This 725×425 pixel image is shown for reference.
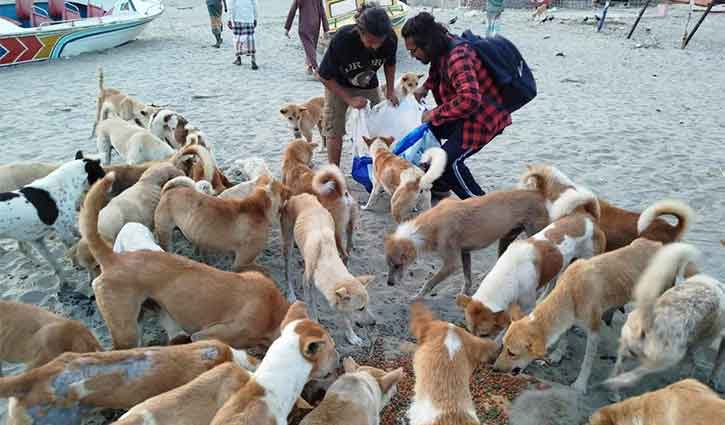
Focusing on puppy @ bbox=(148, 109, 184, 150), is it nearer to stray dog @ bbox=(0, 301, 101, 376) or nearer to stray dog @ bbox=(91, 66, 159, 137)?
stray dog @ bbox=(91, 66, 159, 137)

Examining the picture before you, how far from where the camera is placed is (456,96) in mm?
5293

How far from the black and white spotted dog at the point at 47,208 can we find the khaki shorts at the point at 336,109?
276 cm

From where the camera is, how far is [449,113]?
538 centimetres

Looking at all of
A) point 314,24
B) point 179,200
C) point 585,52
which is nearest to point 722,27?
point 585,52

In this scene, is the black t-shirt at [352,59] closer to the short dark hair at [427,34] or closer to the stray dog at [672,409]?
the short dark hair at [427,34]

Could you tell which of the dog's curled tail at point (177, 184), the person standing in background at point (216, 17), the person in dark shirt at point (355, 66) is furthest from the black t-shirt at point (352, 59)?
the person standing in background at point (216, 17)

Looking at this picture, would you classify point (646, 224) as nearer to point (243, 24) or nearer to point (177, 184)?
point (177, 184)

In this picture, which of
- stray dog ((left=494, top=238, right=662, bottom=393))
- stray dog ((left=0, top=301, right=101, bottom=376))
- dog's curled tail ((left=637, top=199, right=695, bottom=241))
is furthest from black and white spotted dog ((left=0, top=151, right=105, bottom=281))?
dog's curled tail ((left=637, top=199, right=695, bottom=241))

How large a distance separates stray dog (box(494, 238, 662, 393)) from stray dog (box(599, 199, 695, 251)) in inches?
15.3

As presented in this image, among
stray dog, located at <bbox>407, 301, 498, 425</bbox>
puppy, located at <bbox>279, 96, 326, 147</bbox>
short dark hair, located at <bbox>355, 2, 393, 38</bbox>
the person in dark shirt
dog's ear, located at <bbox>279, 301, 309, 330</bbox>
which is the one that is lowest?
stray dog, located at <bbox>407, 301, 498, 425</bbox>

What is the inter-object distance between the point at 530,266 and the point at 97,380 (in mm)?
2897

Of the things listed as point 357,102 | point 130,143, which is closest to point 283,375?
point 357,102

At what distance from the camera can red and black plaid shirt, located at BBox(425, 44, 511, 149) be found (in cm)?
518

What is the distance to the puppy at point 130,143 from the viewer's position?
6191 millimetres
